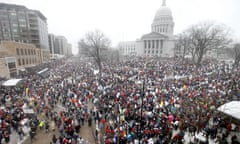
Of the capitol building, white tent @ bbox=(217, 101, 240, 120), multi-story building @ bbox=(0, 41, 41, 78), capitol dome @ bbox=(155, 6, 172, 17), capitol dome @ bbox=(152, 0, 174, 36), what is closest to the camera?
white tent @ bbox=(217, 101, 240, 120)

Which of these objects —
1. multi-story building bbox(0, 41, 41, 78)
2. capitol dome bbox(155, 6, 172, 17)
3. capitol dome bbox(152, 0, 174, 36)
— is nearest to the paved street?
multi-story building bbox(0, 41, 41, 78)

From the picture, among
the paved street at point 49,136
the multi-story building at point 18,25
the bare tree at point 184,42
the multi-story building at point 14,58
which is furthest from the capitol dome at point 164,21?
the paved street at point 49,136

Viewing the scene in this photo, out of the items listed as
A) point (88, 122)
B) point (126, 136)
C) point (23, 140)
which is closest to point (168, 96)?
point (126, 136)

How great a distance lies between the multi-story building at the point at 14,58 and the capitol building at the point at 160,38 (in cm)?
5116

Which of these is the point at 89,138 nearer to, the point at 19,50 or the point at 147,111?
the point at 147,111

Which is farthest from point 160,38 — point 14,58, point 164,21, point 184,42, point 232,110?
point 232,110

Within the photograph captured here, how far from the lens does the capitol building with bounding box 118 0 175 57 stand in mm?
71688

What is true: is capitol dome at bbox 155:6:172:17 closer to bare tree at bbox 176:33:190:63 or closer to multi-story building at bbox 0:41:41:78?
bare tree at bbox 176:33:190:63

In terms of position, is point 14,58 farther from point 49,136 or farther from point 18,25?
point 18,25

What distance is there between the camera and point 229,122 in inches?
356

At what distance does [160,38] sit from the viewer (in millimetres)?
71250

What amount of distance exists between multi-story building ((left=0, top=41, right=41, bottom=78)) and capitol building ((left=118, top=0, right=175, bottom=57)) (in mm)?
51162

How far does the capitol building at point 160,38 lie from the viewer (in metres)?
71.7

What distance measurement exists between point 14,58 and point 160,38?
66552mm
